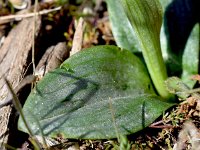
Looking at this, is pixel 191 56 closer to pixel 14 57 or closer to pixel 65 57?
pixel 65 57

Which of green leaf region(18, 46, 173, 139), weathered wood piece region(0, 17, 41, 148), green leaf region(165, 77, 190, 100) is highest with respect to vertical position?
weathered wood piece region(0, 17, 41, 148)

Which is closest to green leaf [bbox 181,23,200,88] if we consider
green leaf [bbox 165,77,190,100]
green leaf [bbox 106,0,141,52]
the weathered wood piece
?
green leaf [bbox 165,77,190,100]

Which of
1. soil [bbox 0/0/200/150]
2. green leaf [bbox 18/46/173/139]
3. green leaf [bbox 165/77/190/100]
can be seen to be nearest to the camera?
green leaf [bbox 18/46/173/139]

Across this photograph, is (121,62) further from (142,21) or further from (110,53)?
(142,21)

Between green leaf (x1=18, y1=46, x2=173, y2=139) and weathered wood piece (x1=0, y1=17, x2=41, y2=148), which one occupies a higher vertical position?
weathered wood piece (x1=0, y1=17, x2=41, y2=148)

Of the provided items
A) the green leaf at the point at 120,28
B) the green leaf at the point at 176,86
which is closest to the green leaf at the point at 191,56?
the green leaf at the point at 176,86

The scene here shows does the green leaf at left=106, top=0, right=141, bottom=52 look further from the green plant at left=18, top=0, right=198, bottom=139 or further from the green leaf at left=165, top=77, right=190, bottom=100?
the green leaf at left=165, top=77, right=190, bottom=100

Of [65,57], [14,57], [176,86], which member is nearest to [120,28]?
[65,57]
